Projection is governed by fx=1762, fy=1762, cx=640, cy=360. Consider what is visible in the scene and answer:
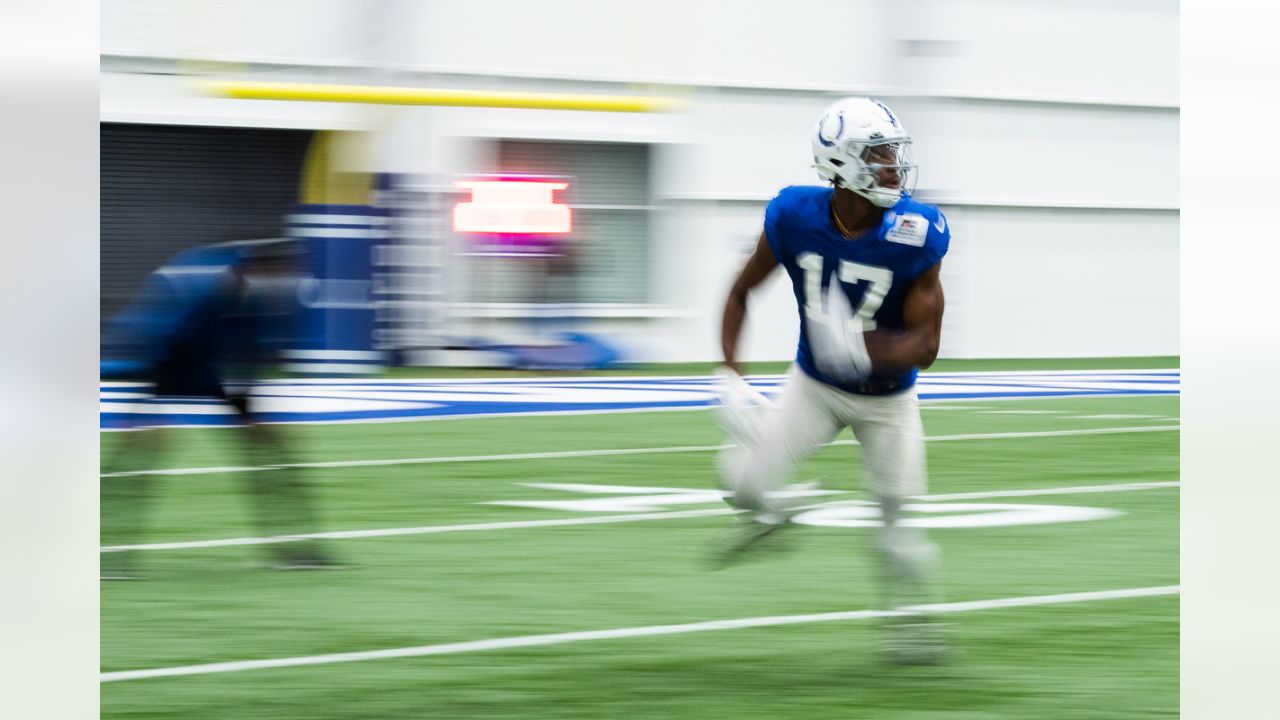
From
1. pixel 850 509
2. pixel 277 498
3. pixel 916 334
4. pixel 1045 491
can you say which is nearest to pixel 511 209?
pixel 1045 491

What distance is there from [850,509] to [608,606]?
308cm

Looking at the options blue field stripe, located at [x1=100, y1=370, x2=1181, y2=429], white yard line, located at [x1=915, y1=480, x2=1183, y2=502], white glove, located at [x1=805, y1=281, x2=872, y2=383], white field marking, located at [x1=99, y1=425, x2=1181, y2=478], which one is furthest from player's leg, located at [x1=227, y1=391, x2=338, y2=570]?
white yard line, located at [x1=915, y1=480, x2=1183, y2=502]

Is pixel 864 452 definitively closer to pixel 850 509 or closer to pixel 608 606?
pixel 608 606

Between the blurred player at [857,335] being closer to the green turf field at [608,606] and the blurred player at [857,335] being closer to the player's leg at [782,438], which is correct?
the player's leg at [782,438]

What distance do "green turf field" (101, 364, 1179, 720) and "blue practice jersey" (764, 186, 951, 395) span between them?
40.1 inches

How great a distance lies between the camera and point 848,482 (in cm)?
1052

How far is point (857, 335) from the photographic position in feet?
17.5

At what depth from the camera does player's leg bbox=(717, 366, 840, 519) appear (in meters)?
5.54

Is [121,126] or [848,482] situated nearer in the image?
[848,482]

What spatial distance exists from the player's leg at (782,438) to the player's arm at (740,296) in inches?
9.1

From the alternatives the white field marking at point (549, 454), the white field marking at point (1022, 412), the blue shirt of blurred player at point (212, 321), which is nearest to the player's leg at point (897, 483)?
the blue shirt of blurred player at point (212, 321)
